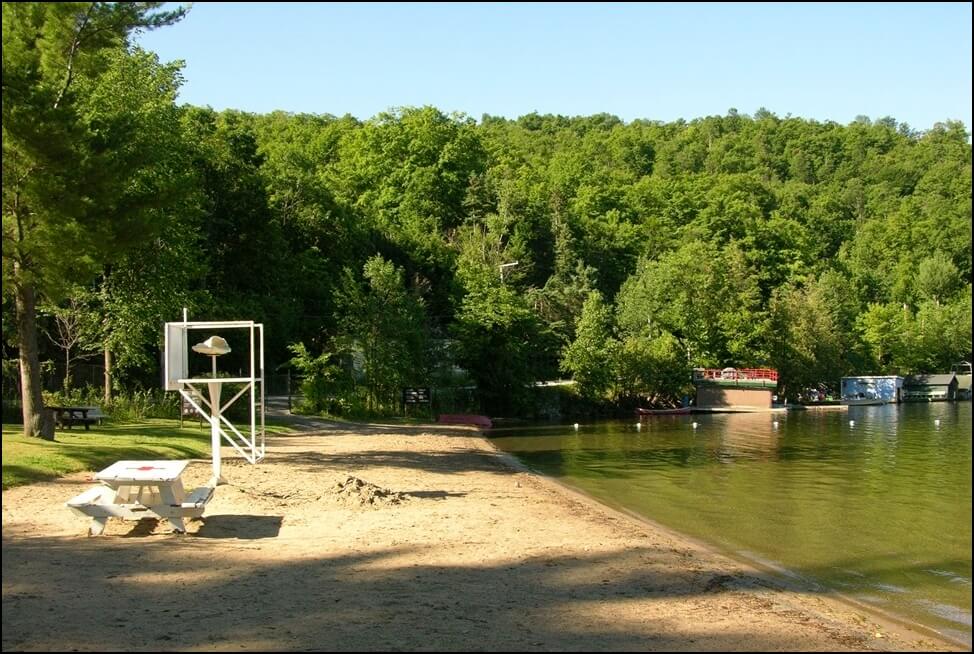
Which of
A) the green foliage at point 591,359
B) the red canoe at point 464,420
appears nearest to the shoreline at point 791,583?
the red canoe at point 464,420

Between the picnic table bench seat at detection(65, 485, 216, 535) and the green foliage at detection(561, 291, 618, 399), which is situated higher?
the green foliage at detection(561, 291, 618, 399)

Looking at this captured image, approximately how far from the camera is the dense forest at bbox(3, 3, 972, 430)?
2208 cm

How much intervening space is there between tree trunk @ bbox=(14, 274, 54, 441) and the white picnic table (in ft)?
33.1

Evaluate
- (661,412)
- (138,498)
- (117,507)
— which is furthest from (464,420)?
(117,507)

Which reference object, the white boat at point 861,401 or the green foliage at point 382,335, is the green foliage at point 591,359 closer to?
the green foliage at point 382,335

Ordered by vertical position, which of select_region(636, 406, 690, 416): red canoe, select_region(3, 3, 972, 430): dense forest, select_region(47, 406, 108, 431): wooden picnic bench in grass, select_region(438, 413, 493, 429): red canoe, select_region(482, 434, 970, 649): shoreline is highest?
select_region(3, 3, 972, 430): dense forest

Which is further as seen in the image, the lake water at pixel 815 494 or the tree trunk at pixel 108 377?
the tree trunk at pixel 108 377

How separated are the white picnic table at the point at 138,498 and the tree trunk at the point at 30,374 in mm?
10080

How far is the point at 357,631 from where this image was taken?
25.1ft

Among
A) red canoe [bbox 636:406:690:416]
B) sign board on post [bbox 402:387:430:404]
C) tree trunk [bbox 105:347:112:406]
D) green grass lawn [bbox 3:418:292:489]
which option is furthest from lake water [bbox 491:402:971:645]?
red canoe [bbox 636:406:690:416]

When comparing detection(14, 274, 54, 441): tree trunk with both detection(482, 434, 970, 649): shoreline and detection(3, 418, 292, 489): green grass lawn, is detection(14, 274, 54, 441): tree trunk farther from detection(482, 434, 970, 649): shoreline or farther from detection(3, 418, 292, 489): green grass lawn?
detection(482, 434, 970, 649): shoreline

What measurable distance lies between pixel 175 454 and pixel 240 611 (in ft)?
44.9

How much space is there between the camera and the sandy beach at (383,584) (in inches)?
298

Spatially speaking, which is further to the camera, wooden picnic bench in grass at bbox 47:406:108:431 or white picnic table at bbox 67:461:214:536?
wooden picnic bench in grass at bbox 47:406:108:431
